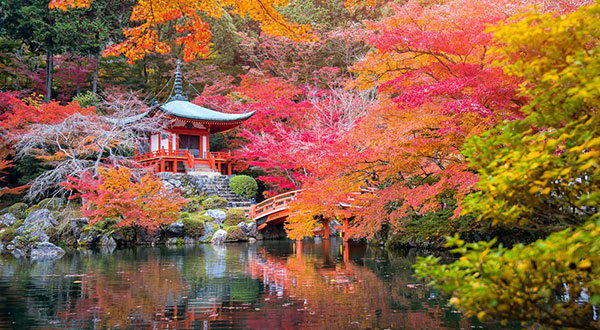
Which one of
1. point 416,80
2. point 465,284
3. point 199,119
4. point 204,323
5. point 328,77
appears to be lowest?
point 204,323

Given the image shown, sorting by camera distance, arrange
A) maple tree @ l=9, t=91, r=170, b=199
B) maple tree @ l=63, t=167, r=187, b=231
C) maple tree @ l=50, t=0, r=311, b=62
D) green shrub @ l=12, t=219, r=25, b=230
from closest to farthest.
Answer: maple tree @ l=50, t=0, r=311, b=62, maple tree @ l=63, t=167, r=187, b=231, maple tree @ l=9, t=91, r=170, b=199, green shrub @ l=12, t=219, r=25, b=230

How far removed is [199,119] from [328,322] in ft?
59.2

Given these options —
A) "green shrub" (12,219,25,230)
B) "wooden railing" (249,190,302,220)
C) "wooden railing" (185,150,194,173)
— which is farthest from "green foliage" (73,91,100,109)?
"wooden railing" (249,190,302,220)

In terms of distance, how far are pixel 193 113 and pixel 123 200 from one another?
8.32 meters

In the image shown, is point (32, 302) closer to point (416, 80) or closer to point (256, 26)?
point (416, 80)

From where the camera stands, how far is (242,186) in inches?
846

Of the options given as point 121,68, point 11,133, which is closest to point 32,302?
point 11,133

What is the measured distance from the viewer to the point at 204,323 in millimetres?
5309

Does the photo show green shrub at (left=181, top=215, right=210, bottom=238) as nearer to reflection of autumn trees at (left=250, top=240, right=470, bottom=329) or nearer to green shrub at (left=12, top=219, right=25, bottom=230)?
green shrub at (left=12, top=219, right=25, bottom=230)

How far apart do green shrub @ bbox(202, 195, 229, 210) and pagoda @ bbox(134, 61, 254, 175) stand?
9.89ft

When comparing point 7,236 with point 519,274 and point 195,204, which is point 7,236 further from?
point 519,274

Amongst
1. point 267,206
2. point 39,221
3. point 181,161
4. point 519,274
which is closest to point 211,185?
point 181,161

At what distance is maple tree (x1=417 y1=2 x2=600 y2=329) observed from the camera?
7.48 ft

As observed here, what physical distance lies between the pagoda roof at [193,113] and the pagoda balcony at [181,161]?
1.85m
